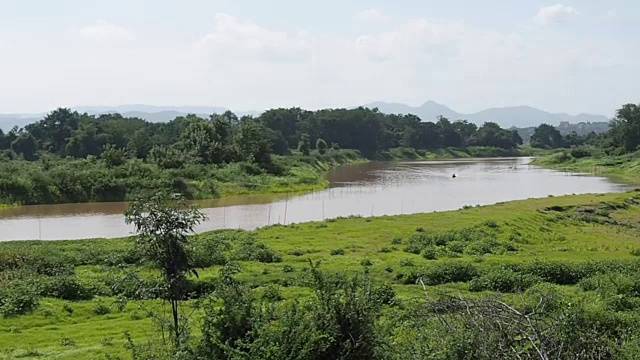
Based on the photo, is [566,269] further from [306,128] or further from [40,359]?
[306,128]

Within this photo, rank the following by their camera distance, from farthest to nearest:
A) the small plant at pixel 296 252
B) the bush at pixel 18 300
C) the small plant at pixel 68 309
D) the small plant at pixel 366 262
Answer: the small plant at pixel 296 252
the small plant at pixel 366 262
the small plant at pixel 68 309
the bush at pixel 18 300

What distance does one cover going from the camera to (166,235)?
9828 mm

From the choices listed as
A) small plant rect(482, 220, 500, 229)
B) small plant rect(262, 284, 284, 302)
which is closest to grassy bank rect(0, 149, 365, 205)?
small plant rect(482, 220, 500, 229)

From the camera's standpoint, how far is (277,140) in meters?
101

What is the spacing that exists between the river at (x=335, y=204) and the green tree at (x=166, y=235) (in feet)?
85.7

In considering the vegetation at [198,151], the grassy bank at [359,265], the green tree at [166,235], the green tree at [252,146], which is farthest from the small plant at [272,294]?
the green tree at [252,146]

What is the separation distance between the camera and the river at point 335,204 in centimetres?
3776

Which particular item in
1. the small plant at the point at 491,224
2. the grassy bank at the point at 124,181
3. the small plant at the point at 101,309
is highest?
the grassy bank at the point at 124,181

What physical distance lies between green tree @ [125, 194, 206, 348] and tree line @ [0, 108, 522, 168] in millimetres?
48729

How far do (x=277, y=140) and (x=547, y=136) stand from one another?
79.5m

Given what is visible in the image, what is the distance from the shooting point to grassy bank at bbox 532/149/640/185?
7444 cm

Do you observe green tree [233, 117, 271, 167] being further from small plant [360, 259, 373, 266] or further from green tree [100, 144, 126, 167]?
small plant [360, 259, 373, 266]

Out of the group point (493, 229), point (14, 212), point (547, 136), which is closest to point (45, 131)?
point (14, 212)

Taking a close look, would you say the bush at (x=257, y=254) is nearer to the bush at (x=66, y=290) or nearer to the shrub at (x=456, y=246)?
the bush at (x=66, y=290)
